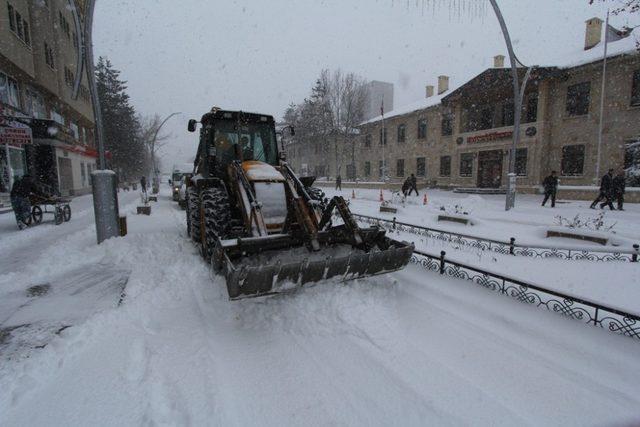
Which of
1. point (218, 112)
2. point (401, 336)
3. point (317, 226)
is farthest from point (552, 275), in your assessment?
point (218, 112)

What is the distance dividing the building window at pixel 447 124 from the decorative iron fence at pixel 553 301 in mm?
26069

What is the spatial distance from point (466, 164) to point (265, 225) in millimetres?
26675

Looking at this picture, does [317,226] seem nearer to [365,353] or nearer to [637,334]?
[365,353]

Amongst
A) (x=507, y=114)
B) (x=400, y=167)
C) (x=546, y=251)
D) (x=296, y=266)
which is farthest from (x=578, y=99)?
(x=296, y=266)

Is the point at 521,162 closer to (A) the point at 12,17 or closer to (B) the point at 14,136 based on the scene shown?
(B) the point at 14,136

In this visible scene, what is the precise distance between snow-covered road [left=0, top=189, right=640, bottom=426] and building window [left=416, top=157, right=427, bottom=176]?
93.3 feet

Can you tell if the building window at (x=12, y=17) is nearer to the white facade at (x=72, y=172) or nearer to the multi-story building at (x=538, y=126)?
the white facade at (x=72, y=172)

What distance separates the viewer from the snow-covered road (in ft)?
8.50

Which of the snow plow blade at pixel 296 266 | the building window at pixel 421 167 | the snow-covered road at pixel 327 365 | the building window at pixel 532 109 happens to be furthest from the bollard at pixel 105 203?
the building window at pixel 421 167

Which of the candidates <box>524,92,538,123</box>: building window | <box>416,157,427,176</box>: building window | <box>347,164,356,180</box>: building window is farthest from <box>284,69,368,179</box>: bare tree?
<box>524,92,538,123</box>: building window

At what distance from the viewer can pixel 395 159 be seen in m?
35.3

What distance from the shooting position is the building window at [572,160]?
21.0 meters

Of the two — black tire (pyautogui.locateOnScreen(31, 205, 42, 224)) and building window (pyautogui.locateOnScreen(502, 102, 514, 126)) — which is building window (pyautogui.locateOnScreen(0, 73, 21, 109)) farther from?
building window (pyautogui.locateOnScreen(502, 102, 514, 126))

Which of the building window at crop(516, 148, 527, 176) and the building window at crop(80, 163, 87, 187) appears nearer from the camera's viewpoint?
the building window at crop(516, 148, 527, 176)
